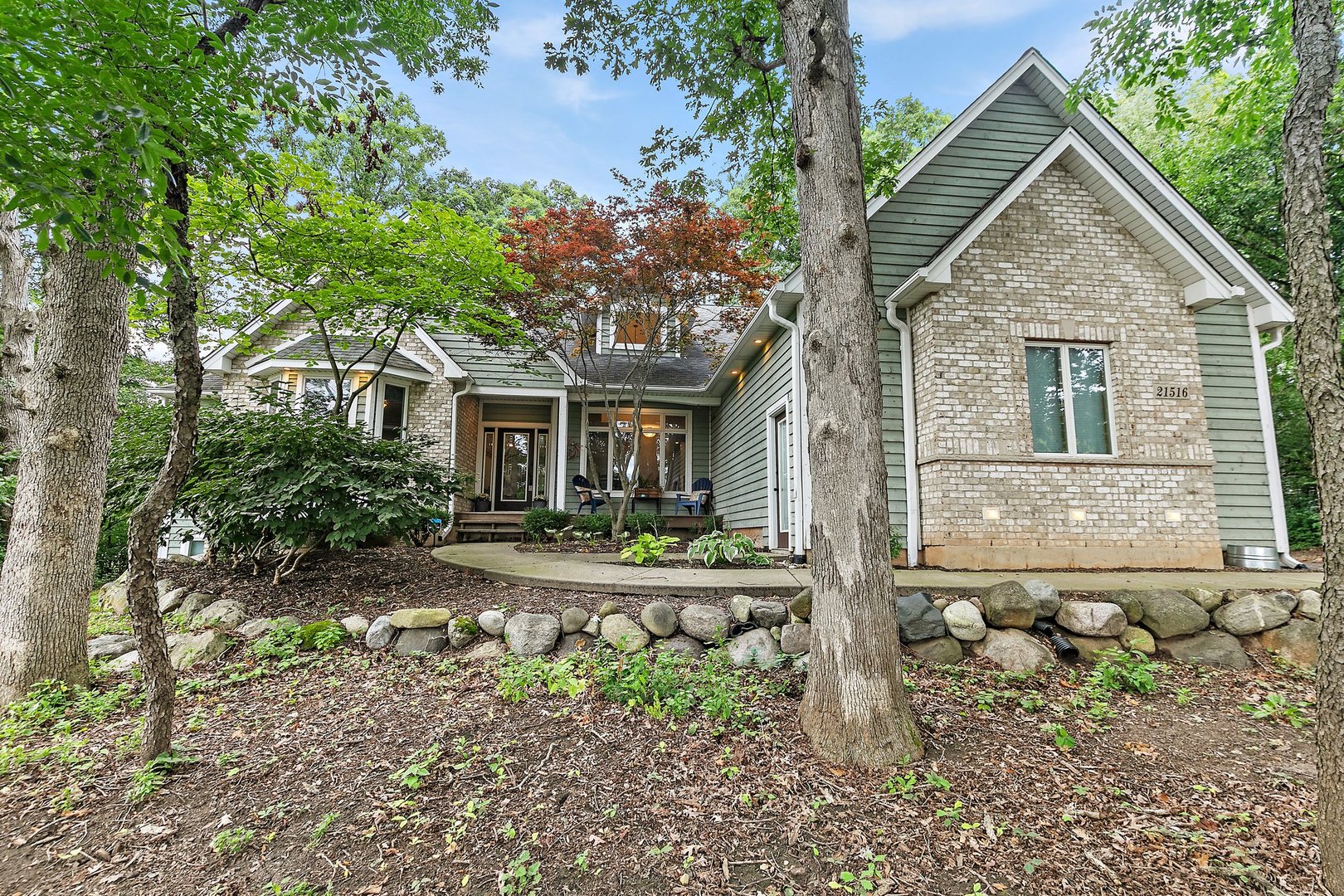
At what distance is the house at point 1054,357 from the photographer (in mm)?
5852

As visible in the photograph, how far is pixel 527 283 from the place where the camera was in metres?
8.89

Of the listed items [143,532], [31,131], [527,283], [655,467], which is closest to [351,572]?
[143,532]

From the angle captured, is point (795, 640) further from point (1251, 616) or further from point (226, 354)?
point (226, 354)

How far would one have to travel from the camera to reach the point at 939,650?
12.8 feet

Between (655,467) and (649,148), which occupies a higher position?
(649,148)

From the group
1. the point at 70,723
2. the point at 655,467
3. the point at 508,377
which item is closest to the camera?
the point at 70,723

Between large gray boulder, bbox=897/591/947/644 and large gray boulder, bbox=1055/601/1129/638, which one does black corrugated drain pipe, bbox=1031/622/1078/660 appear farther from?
large gray boulder, bbox=897/591/947/644

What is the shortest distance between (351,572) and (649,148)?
527 centimetres

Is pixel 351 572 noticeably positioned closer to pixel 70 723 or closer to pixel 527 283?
pixel 70 723

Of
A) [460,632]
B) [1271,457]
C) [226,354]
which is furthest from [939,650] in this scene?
[226,354]

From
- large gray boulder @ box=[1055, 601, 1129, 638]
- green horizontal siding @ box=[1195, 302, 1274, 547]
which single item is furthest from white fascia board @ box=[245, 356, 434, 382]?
green horizontal siding @ box=[1195, 302, 1274, 547]

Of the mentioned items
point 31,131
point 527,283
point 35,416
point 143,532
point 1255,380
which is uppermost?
point 527,283

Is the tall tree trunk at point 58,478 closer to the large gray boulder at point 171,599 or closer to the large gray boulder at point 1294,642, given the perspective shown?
the large gray boulder at point 171,599

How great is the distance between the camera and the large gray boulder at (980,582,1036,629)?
406 cm
